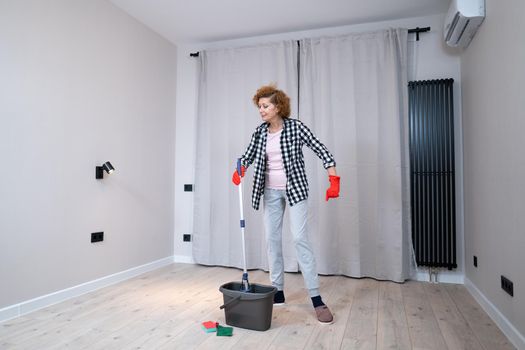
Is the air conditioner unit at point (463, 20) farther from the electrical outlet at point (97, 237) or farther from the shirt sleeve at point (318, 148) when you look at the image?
the electrical outlet at point (97, 237)

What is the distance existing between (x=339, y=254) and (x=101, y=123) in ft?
8.09

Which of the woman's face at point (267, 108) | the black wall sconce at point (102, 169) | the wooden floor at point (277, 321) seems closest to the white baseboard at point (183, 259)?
the wooden floor at point (277, 321)

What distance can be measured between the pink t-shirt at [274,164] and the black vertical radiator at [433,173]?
57.8 inches

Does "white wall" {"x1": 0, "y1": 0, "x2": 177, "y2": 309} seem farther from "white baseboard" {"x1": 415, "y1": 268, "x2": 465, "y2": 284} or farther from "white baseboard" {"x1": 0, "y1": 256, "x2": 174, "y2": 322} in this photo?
"white baseboard" {"x1": 415, "y1": 268, "x2": 465, "y2": 284}

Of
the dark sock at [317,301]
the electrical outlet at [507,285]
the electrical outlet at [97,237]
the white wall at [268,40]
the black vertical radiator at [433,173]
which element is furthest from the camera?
Result: the white wall at [268,40]

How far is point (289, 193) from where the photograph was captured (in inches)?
94.2

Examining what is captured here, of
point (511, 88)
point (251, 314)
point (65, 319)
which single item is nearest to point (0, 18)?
point (65, 319)

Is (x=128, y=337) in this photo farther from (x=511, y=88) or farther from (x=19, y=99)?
(x=511, y=88)

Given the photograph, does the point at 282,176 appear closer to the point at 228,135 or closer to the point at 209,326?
the point at 209,326

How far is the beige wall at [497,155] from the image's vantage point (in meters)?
1.87

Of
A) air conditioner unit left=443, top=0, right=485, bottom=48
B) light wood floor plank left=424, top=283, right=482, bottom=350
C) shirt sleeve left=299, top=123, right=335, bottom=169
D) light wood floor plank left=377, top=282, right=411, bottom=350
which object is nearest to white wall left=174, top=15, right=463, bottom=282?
air conditioner unit left=443, top=0, right=485, bottom=48

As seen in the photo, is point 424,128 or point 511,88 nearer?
point 511,88

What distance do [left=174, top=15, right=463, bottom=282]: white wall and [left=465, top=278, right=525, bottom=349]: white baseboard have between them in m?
0.51

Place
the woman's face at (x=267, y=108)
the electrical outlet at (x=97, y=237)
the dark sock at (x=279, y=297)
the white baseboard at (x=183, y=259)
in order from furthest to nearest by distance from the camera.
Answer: the white baseboard at (x=183, y=259) < the electrical outlet at (x=97, y=237) < the dark sock at (x=279, y=297) < the woman's face at (x=267, y=108)
